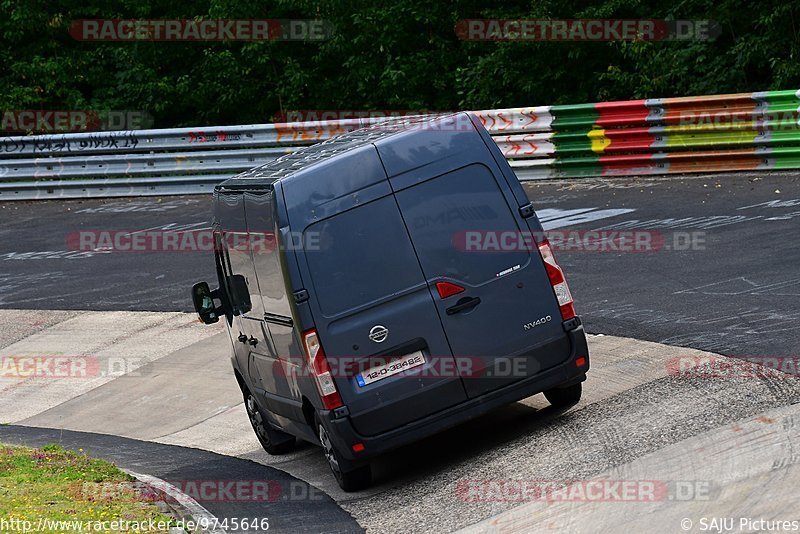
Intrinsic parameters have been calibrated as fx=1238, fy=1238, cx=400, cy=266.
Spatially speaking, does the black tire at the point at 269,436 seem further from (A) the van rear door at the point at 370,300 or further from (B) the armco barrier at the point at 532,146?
(B) the armco barrier at the point at 532,146

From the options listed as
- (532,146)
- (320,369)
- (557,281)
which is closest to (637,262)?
(557,281)

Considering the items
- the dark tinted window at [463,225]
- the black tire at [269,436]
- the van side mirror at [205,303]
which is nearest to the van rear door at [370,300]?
the dark tinted window at [463,225]

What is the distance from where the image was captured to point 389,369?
8.59m

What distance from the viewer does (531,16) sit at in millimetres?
23953

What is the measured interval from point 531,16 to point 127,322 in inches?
446

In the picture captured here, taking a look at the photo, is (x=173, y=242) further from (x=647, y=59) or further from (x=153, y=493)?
(x=153, y=493)

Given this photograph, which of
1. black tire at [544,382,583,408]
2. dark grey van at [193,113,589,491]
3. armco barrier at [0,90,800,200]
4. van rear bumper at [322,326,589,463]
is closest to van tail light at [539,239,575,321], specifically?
dark grey van at [193,113,589,491]

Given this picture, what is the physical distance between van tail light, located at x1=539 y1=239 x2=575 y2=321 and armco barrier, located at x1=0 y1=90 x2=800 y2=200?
942 cm

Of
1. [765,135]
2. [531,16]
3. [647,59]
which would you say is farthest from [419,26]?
[765,135]

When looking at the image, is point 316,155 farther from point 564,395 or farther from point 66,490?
point 66,490

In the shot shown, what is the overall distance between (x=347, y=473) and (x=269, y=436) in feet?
6.51

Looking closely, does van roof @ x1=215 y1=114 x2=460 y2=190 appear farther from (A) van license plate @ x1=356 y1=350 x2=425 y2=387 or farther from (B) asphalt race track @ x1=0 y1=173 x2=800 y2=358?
(B) asphalt race track @ x1=0 y1=173 x2=800 y2=358

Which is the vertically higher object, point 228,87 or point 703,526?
point 228,87

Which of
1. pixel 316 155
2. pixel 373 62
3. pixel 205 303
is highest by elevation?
pixel 373 62
